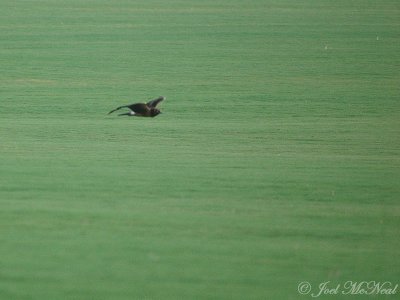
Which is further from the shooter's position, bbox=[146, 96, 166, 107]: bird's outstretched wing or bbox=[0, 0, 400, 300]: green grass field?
bbox=[146, 96, 166, 107]: bird's outstretched wing

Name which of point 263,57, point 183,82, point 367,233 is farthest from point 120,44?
point 367,233

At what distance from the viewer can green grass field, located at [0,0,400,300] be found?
807cm

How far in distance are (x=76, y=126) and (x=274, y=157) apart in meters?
6.16

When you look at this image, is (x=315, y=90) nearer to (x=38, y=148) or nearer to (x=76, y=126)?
(x=76, y=126)

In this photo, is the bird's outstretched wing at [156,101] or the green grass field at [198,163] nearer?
the green grass field at [198,163]

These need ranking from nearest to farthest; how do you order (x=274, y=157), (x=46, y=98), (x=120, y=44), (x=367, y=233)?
(x=367, y=233) < (x=274, y=157) < (x=46, y=98) < (x=120, y=44)

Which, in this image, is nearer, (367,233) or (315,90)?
(367,233)

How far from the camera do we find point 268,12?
44.9m

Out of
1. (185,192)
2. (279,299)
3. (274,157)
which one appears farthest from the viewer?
(274,157)

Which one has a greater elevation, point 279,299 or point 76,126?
point 279,299

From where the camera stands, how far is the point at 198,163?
46.0 feet

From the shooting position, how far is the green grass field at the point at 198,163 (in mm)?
8070

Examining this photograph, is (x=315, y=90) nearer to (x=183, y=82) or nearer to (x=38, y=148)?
(x=183, y=82)

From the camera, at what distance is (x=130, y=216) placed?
974 cm
